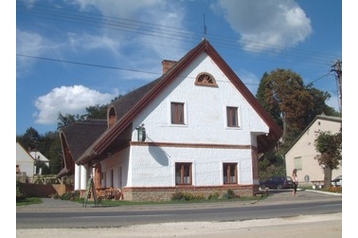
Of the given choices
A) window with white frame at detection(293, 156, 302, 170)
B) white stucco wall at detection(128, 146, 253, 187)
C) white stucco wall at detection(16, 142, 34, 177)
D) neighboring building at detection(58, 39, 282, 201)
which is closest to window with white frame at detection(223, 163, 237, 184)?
neighboring building at detection(58, 39, 282, 201)

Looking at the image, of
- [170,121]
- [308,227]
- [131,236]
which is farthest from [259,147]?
→ [131,236]

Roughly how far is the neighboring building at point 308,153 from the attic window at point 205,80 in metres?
20.9

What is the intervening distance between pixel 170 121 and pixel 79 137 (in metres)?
12.9

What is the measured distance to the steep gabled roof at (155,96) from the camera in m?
23.9

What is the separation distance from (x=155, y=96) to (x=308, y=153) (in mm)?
27557

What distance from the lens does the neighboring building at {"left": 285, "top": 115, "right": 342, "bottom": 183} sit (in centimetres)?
4478

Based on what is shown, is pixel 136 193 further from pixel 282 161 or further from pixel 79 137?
pixel 282 161

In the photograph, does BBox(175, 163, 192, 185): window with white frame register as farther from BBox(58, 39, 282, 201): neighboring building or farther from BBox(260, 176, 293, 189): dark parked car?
BBox(260, 176, 293, 189): dark parked car

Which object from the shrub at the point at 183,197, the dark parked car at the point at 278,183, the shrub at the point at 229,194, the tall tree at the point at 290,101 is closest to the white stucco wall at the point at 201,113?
the shrub at the point at 229,194

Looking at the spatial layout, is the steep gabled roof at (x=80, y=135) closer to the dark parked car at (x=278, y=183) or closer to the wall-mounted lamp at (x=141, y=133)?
the wall-mounted lamp at (x=141, y=133)

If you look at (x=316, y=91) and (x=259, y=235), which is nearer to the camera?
(x=259, y=235)

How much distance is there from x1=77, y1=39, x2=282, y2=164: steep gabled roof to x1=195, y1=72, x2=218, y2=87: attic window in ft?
3.06

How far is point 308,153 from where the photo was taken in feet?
156

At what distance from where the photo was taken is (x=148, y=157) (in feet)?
79.5
